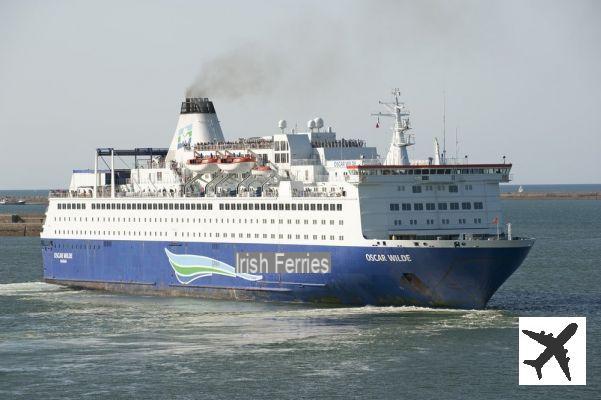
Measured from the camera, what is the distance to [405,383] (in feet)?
123

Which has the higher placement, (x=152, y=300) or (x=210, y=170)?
(x=210, y=170)

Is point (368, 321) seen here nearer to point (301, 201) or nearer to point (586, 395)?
point (301, 201)

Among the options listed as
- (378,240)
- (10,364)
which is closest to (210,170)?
(378,240)

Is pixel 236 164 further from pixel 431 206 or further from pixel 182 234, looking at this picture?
pixel 431 206

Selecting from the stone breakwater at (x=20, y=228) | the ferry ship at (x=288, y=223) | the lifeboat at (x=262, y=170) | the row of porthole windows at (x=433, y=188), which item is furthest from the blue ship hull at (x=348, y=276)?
the stone breakwater at (x=20, y=228)

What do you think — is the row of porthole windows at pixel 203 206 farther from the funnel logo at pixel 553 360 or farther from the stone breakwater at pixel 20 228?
the stone breakwater at pixel 20 228

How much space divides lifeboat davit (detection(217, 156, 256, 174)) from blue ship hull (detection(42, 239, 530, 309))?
380 cm

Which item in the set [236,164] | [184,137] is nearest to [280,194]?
[236,164]

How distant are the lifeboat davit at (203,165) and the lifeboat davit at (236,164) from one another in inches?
31.3

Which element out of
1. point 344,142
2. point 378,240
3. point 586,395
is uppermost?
point 344,142

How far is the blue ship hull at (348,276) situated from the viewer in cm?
4825

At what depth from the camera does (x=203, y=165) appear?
5884 centimetres

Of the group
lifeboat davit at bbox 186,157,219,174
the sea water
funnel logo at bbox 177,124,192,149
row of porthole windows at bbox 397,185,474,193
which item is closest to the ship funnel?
funnel logo at bbox 177,124,192,149

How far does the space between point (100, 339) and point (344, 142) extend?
56.2 feet
